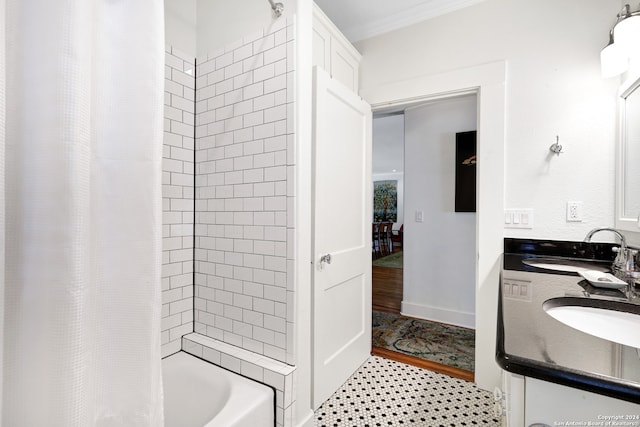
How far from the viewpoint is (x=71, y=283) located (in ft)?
1.67

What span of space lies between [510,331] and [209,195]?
1542mm

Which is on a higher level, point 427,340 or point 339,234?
point 339,234

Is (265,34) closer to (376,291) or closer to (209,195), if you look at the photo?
(209,195)

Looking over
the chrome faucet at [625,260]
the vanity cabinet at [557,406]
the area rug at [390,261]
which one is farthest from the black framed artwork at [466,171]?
the area rug at [390,261]

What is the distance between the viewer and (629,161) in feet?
4.89

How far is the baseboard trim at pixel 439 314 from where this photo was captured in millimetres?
2930

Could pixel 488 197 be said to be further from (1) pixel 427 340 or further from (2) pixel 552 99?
(1) pixel 427 340

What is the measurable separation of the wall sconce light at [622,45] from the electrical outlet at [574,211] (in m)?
0.68

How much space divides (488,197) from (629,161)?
640 millimetres

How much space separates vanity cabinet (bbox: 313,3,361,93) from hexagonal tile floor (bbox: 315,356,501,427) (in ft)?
6.51

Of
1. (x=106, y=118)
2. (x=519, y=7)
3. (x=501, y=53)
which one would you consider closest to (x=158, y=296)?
(x=106, y=118)

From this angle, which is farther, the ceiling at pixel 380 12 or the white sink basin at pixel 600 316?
the ceiling at pixel 380 12

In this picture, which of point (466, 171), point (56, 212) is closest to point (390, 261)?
point (466, 171)

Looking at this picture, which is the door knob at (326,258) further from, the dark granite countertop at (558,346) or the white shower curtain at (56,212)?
the white shower curtain at (56,212)
